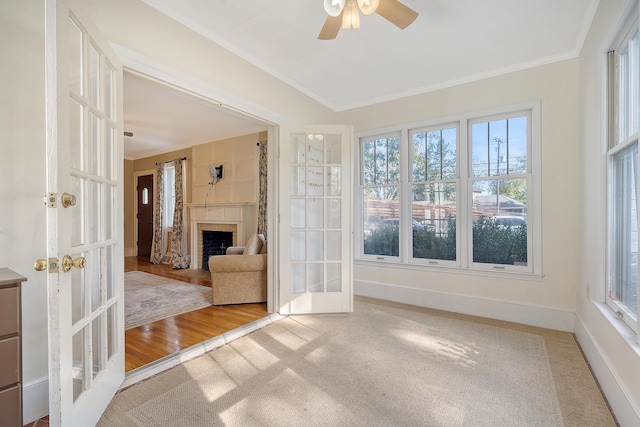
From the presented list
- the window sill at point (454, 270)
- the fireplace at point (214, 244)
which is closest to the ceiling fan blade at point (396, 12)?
the window sill at point (454, 270)

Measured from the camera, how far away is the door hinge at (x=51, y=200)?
3.94ft

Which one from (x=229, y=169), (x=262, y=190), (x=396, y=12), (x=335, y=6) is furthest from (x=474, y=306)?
(x=229, y=169)

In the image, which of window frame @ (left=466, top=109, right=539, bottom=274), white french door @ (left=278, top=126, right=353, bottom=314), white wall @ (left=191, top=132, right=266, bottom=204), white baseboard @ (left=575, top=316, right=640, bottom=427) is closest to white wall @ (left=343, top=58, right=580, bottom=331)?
window frame @ (left=466, top=109, right=539, bottom=274)

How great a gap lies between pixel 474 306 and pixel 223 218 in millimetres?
4588

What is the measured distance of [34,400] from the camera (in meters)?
1.71

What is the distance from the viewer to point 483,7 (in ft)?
7.64

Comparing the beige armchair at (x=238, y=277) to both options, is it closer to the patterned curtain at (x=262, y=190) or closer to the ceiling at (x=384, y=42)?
the patterned curtain at (x=262, y=190)

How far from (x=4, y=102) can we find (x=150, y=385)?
191 cm

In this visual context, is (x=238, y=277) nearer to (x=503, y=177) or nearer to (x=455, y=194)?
(x=455, y=194)

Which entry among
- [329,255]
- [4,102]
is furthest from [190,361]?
[4,102]

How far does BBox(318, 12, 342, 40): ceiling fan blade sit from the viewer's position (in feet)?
6.89

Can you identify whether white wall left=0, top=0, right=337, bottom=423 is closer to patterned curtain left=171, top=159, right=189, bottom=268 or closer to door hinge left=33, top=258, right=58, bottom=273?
door hinge left=33, top=258, right=58, bottom=273

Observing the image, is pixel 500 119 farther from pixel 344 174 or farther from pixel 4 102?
pixel 4 102

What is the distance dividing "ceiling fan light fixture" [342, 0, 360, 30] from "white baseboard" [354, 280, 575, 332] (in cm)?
309
